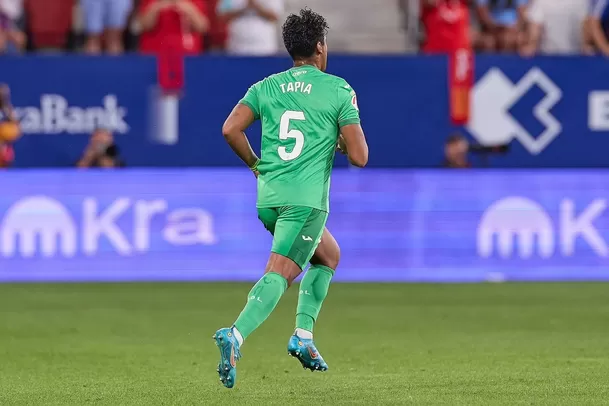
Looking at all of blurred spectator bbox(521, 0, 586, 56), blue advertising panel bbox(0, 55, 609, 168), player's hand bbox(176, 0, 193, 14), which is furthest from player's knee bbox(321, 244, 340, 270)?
blurred spectator bbox(521, 0, 586, 56)

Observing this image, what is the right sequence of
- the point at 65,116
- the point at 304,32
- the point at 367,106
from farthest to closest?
the point at 367,106 < the point at 65,116 < the point at 304,32

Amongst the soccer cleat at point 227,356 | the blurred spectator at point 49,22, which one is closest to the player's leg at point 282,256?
the soccer cleat at point 227,356

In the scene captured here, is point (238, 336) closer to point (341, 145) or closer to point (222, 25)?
point (341, 145)

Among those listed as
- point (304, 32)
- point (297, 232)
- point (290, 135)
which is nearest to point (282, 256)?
point (297, 232)

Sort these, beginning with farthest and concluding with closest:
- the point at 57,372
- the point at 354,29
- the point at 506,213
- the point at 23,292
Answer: the point at 354,29, the point at 506,213, the point at 23,292, the point at 57,372

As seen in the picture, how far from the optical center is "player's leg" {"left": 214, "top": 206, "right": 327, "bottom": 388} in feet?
24.8

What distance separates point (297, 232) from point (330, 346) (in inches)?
112

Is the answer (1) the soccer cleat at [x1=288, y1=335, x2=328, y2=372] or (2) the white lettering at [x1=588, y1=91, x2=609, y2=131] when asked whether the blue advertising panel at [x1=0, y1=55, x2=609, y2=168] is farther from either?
(1) the soccer cleat at [x1=288, y1=335, x2=328, y2=372]

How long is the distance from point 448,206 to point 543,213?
1.14 meters

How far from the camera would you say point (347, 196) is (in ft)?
53.1

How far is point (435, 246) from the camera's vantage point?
1612cm

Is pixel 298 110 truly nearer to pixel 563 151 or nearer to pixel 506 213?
pixel 506 213

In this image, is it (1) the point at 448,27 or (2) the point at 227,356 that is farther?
(1) the point at 448,27

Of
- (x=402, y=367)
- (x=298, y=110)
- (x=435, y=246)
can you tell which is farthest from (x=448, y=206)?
(x=298, y=110)
